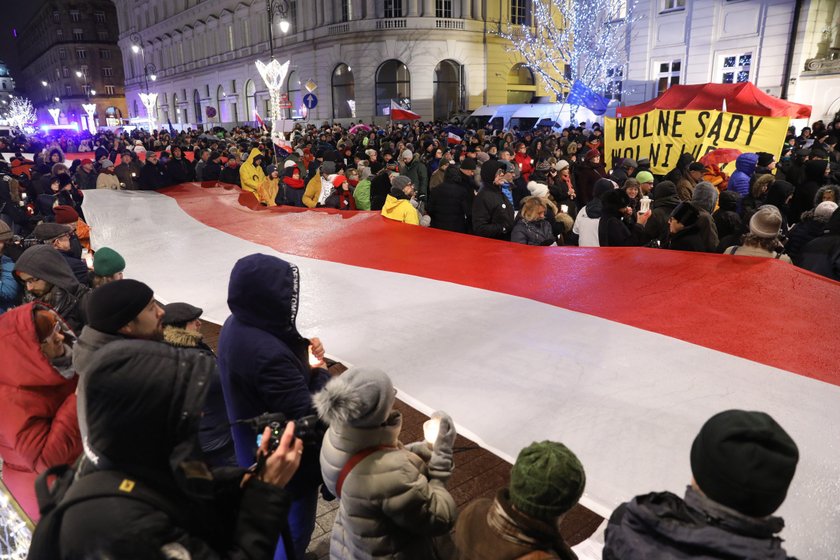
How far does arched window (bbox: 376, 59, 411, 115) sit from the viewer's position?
4112cm

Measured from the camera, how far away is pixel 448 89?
139 feet

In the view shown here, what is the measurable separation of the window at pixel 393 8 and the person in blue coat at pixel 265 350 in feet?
139

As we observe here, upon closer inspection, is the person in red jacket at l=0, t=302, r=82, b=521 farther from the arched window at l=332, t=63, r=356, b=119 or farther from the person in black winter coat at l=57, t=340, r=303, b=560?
the arched window at l=332, t=63, r=356, b=119

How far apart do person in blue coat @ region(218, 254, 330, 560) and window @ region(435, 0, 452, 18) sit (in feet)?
139

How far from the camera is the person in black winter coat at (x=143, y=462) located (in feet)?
4.14

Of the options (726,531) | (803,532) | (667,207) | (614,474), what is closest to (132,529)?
(726,531)

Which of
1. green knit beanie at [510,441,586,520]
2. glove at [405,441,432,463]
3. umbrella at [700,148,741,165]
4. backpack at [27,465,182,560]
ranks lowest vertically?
glove at [405,441,432,463]

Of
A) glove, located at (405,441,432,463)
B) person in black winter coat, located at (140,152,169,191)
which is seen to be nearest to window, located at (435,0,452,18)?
person in black winter coat, located at (140,152,169,191)

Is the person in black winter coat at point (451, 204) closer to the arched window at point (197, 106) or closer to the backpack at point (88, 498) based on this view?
the backpack at point (88, 498)

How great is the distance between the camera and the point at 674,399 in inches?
123

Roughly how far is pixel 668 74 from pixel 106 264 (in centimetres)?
2717

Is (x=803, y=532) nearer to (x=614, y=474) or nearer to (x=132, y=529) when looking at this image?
(x=614, y=474)

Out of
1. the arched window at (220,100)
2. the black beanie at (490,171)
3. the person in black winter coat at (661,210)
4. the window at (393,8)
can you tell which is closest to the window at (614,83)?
the window at (393,8)

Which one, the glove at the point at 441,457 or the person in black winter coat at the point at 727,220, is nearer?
the glove at the point at 441,457
